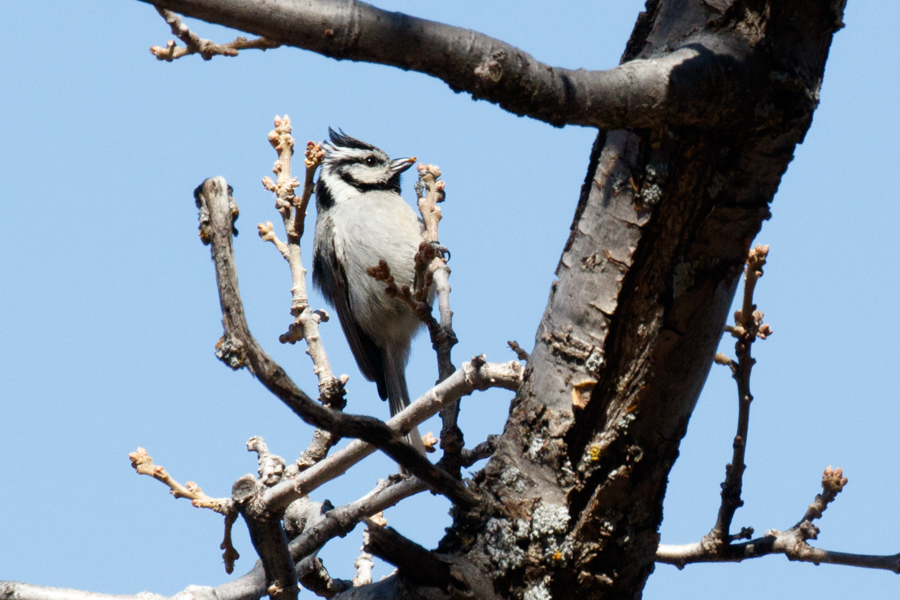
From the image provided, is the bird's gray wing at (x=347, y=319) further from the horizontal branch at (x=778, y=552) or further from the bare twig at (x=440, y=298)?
the horizontal branch at (x=778, y=552)

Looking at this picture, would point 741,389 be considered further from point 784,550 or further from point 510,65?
point 510,65

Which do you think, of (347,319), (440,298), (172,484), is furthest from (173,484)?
(347,319)

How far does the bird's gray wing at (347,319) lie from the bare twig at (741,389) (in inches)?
171

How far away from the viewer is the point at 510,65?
4.99 ft

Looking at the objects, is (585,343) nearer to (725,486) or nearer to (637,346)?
(637,346)

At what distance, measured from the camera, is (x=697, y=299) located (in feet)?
6.59

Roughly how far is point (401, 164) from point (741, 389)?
184 inches

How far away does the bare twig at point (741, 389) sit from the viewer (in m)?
2.46

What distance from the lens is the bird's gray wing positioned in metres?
6.78

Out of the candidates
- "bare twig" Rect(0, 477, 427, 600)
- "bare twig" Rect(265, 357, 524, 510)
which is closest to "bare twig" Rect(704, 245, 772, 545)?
"bare twig" Rect(265, 357, 524, 510)

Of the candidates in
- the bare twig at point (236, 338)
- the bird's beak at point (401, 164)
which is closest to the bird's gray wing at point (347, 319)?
the bird's beak at point (401, 164)

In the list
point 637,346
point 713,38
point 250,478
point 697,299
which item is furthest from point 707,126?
point 250,478

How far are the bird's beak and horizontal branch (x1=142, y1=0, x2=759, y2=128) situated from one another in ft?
16.5

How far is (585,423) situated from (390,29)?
113 cm
